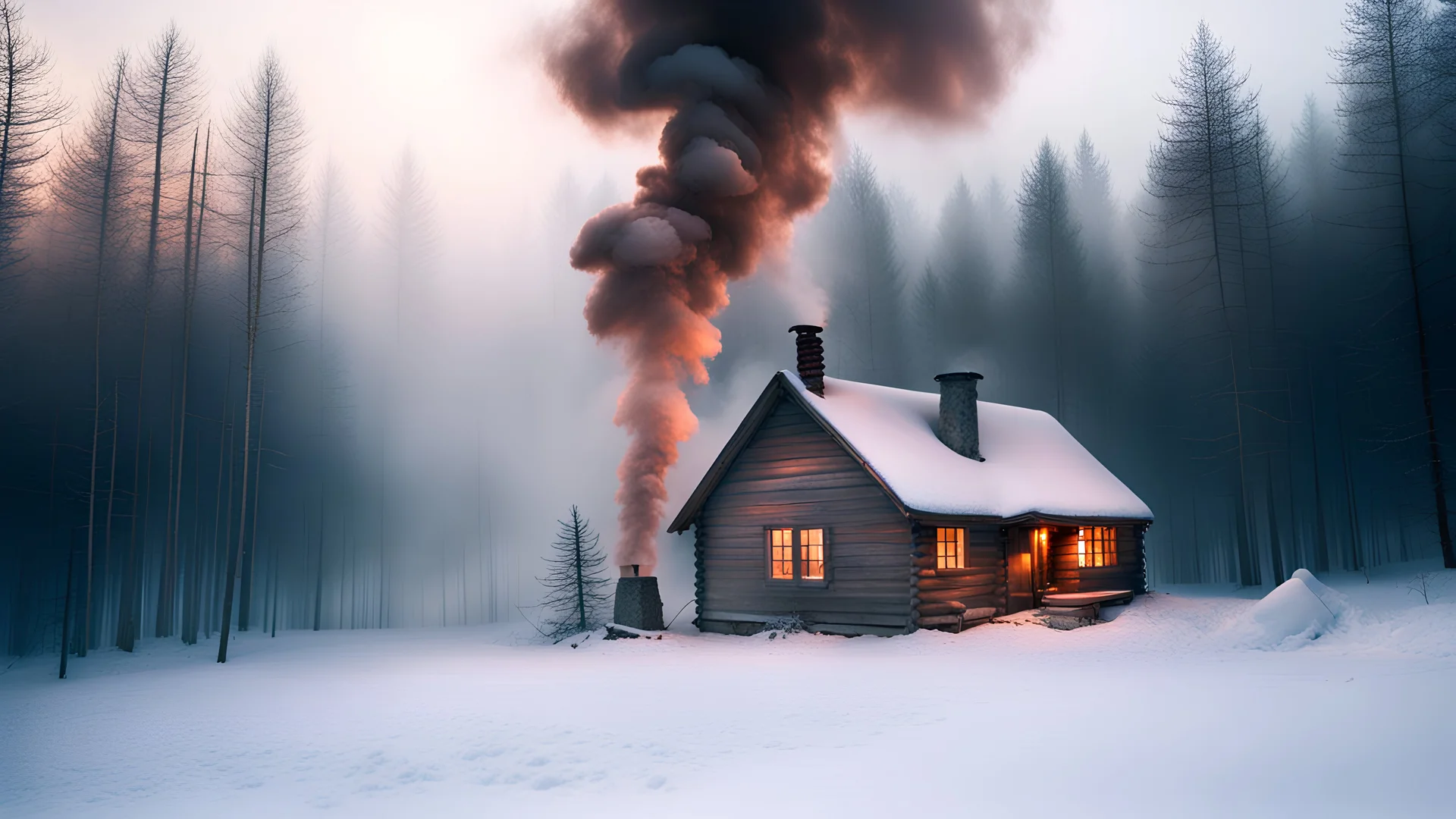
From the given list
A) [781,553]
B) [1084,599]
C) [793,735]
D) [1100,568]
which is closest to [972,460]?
[1084,599]

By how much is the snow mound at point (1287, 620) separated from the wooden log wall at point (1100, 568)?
21.0 feet

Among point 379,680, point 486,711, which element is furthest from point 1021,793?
point 379,680

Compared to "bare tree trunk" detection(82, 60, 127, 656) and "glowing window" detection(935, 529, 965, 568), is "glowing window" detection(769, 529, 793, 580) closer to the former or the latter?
"glowing window" detection(935, 529, 965, 568)

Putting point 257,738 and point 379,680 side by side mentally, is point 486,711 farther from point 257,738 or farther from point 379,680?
point 379,680

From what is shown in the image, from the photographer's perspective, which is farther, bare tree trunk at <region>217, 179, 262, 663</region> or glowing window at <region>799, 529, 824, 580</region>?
glowing window at <region>799, 529, 824, 580</region>

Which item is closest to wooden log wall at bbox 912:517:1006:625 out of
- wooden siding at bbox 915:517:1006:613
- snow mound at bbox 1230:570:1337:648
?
wooden siding at bbox 915:517:1006:613

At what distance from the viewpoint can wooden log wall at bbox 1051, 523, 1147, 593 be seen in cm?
2450

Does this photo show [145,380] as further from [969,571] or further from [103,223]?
[969,571]

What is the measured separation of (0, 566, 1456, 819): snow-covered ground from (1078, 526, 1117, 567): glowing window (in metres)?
6.87

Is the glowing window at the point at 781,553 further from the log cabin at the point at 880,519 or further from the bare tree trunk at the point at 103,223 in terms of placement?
the bare tree trunk at the point at 103,223

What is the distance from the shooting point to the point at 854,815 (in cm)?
747

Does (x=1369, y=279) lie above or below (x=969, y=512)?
above

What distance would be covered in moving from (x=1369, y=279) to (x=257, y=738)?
3939 centimetres

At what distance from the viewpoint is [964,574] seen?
21.7 metres
